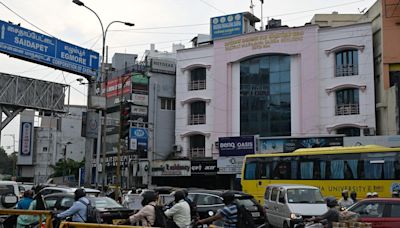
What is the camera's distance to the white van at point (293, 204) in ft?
54.8

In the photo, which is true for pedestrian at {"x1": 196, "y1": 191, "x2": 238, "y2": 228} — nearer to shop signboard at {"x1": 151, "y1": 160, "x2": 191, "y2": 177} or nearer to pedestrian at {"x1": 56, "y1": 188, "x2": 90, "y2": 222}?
pedestrian at {"x1": 56, "y1": 188, "x2": 90, "y2": 222}

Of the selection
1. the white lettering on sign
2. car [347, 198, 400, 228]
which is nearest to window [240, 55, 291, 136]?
the white lettering on sign

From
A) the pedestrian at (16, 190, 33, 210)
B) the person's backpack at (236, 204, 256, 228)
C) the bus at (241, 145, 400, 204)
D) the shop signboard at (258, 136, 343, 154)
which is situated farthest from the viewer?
the shop signboard at (258, 136, 343, 154)

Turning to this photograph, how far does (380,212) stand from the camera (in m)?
12.1

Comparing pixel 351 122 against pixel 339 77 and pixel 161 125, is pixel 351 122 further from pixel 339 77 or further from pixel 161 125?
pixel 161 125

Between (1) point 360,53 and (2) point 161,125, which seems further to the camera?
(2) point 161,125

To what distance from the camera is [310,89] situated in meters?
36.2

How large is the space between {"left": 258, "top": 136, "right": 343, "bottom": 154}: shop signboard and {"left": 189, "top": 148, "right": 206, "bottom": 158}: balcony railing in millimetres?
5900

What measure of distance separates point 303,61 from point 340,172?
15733 mm

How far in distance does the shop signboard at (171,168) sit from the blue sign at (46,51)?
1579cm

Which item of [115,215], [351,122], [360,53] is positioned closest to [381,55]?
[360,53]

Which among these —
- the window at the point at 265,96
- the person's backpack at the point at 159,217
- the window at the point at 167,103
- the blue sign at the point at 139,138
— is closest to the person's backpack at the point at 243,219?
the person's backpack at the point at 159,217

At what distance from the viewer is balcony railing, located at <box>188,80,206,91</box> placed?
41.8m

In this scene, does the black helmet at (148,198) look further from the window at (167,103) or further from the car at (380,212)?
the window at (167,103)
